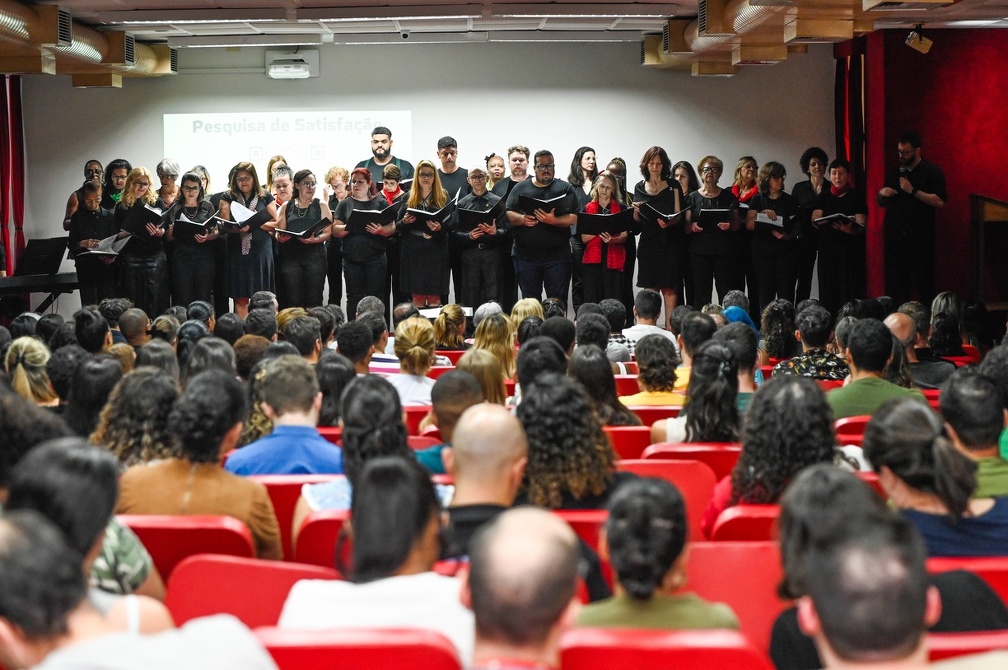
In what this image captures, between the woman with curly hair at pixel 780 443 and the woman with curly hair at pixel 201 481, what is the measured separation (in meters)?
1.23

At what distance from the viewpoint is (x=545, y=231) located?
9.41m

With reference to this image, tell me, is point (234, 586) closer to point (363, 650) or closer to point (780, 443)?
point (363, 650)

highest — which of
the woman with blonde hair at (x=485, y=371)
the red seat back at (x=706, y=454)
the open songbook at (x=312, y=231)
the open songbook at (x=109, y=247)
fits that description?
the open songbook at (x=312, y=231)

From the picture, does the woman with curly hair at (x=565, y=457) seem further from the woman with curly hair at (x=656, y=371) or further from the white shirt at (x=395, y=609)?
the woman with curly hair at (x=656, y=371)

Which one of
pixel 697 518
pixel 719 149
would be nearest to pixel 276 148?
pixel 719 149

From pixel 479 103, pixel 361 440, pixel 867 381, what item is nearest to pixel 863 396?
pixel 867 381

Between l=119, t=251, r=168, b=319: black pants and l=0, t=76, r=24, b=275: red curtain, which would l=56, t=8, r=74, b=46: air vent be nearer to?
l=119, t=251, r=168, b=319: black pants

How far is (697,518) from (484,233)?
248 inches

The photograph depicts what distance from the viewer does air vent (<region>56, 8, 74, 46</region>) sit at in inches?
354

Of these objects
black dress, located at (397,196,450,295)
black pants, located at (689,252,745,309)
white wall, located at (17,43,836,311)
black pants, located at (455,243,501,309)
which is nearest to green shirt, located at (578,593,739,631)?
black dress, located at (397,196,450,295)

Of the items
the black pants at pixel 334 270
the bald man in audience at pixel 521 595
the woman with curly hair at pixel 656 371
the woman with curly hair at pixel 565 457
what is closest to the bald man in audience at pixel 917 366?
the woman with curly hair at pixel 656 371

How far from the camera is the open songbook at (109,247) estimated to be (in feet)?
31.1

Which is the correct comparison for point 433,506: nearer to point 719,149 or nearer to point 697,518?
point 697,518

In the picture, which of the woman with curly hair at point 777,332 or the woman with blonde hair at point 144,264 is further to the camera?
the woman with blonde hair at point 144,264
